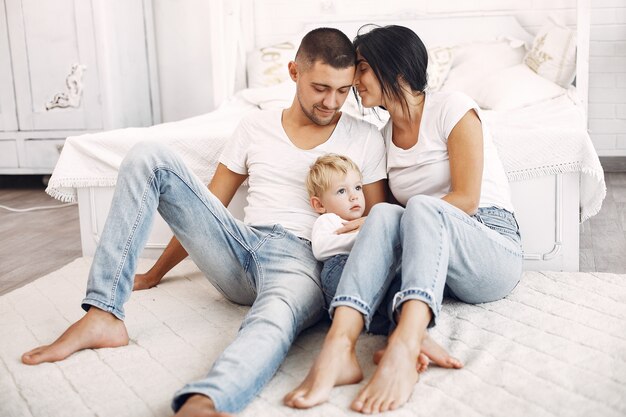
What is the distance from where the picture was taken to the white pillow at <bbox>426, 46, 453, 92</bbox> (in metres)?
3.40

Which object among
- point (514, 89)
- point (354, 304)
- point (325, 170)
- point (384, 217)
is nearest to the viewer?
A: point (354, 304)

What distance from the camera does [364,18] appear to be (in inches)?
153

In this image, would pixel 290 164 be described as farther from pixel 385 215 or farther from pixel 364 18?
pixel 364 18

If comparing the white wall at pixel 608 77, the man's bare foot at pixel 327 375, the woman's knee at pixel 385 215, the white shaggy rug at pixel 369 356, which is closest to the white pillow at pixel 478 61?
the white wall at pixel 608 77

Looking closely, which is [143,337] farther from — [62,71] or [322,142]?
[62,71]

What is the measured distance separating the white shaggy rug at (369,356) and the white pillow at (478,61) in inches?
59.5

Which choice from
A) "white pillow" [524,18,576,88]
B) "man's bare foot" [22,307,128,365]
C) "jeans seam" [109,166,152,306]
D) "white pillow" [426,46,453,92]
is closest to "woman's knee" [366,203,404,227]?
"jeans seam" [109,166,152,306]

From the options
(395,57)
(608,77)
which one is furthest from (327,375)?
(608,77)

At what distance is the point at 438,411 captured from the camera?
1251mm

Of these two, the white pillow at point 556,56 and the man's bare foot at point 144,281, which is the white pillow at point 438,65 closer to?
the white pillow at point 556,56

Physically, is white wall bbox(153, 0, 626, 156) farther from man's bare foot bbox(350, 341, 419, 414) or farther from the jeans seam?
man's bare foot bbox(350, 341, 419, 414)

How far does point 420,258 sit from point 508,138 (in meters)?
0.84

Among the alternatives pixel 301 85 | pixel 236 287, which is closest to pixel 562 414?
pixel 236 287

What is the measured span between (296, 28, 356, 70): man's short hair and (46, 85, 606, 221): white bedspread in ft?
1.90
